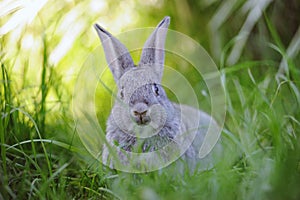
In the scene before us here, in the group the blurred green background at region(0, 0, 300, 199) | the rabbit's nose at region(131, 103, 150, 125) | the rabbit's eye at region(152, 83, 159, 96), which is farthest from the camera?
the rabbit's eye at region(152, 83, 159, 96)

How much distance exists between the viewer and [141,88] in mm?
2254

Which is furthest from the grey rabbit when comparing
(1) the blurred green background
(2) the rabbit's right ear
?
(1) the blurred green background

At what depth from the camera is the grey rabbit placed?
2217mm

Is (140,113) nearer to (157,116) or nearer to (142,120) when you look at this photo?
(142,120)

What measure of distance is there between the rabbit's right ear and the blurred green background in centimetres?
29

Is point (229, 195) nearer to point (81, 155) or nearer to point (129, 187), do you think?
point (129, 187)

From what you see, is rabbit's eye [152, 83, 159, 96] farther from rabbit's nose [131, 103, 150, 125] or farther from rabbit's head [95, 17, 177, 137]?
rabbit's nose [131, 103, 150, 125]

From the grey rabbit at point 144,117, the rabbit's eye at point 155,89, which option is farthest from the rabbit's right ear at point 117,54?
the rabbit's eye at point 155,89

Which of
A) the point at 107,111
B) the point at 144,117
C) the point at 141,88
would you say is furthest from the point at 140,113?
the point at 107,111

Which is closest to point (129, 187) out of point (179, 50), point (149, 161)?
point (149, 161)

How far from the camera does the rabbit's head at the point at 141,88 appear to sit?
2213 millimetres

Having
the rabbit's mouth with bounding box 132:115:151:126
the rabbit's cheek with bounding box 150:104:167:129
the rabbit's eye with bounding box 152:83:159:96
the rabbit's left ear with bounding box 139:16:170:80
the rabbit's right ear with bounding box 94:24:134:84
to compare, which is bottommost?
the rabbit's mouth with bounding box 132:115:151:126

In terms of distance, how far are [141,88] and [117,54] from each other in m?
0.23

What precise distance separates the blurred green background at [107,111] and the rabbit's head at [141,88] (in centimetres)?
23
